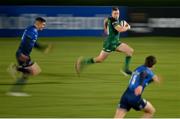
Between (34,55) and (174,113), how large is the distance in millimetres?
10897

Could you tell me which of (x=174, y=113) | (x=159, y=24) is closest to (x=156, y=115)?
(x=174, y=113)

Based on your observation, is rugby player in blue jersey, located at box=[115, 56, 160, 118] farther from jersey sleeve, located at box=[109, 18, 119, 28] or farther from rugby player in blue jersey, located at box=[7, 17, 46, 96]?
jersey sleeve, located at box=[109, 18, 119, 28]

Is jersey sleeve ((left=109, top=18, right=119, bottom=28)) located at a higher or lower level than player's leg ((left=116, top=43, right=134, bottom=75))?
higher

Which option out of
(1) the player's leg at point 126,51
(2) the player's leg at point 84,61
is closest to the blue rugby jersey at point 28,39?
(2) the player's leg at point 84,61

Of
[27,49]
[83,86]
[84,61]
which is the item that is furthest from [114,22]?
[27,49]

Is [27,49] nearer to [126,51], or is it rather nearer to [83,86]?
[83,86]

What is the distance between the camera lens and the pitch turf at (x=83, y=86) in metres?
13.7

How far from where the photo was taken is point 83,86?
16.5 metres

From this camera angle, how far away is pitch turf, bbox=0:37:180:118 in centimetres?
1368

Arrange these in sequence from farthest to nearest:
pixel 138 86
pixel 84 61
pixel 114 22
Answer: pixel 84 61, pixel 114 22, pixel 138 86

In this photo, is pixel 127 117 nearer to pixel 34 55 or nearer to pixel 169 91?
pixel 169 91

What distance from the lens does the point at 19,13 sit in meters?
28.5

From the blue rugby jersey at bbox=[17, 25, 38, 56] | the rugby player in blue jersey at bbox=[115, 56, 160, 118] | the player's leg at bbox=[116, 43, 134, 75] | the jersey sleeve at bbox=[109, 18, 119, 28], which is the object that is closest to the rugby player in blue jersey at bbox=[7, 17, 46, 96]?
the blue rugby jersey at bbox=[17, 25, 38, 56]

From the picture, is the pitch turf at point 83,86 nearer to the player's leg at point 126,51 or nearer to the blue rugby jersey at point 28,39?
the player's leg at point 126,51
